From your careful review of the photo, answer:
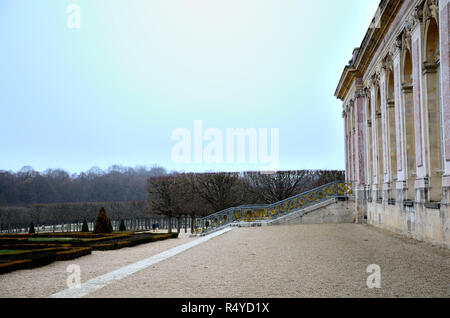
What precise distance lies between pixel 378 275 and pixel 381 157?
12.6m

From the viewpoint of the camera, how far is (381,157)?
18547 millimetres

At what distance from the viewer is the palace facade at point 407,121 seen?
10.6 meters

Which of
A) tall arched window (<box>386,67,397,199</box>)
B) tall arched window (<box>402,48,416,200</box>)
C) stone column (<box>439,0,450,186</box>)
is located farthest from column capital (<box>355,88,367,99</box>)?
stone column (<box>439,0,450,186</box>)

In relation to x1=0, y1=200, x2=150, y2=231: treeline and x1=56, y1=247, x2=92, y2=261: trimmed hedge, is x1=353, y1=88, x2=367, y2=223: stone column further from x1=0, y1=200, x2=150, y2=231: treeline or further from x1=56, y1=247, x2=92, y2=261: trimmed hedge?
x1=0, y1=200, x2=150, y2=231: treeline

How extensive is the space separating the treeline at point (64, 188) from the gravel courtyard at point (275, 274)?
66.7 m

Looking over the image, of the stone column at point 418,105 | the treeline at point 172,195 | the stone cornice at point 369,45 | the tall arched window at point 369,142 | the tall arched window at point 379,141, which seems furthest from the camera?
the treeline at point 172,195

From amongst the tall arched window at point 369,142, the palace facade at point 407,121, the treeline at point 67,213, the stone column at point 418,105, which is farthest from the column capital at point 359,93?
the treeline at point 67,213

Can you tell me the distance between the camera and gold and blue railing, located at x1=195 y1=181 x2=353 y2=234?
21.8m

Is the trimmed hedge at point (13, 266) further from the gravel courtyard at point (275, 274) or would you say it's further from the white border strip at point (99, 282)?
the white border strip at point (99, 282)

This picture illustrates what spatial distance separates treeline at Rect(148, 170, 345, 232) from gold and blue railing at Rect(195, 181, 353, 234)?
14.5 metres

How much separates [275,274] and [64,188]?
86.9 meters

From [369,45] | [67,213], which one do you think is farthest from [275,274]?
[67,213]

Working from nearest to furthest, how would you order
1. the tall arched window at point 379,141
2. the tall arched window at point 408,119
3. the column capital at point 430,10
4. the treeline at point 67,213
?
the column capital at point 430,10 < the tall arched window at point 408,119 < the tall arched window at point 379,141 < the treeline at point 67,213
